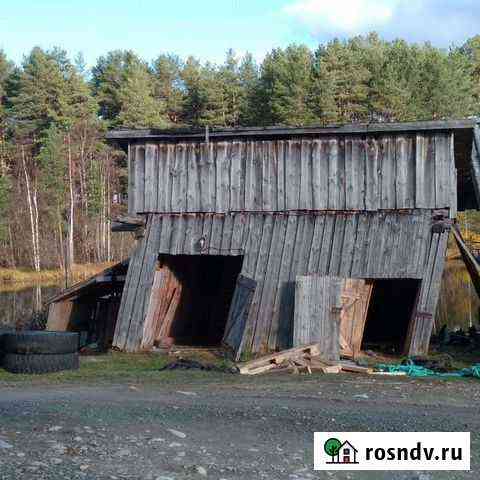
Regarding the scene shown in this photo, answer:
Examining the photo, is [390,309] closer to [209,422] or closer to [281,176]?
[281,176]

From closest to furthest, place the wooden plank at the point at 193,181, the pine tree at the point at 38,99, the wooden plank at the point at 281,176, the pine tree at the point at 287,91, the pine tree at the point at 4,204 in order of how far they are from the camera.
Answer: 1. the wooden plank at the point at 281,176
2. the wooden plank at the point at 193,181
3. the pine tree at the point at 4,204
4. the pine tree at the point at 287,91
5. the pine tree at the point at 38,99

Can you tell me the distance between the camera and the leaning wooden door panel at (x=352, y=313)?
66.6 feet

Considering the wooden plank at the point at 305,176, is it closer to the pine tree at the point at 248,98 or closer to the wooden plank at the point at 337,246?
the wooden plank at the point at 337,246

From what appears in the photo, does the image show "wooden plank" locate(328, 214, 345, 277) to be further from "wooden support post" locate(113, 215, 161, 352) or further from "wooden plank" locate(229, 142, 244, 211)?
"wooden support post" locate(113, 215, 161, 352)

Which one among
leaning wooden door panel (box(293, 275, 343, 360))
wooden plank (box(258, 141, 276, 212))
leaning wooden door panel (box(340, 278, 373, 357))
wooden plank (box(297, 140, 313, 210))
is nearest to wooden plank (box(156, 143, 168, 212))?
wooden plank (box(258, 141, 276, 212))

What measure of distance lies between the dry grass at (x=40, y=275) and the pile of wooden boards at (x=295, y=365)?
1573 inches

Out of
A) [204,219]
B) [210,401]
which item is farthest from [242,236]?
[210,401]

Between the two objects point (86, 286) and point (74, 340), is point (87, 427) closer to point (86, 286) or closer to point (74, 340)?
point (74, 340)

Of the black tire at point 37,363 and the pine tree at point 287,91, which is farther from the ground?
the pine tree at point 287,91

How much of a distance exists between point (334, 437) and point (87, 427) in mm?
3022

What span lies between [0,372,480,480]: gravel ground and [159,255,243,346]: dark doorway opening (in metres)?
8.73

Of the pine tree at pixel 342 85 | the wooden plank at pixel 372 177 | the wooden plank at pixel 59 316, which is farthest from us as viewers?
the pine tree at pixel 342 85

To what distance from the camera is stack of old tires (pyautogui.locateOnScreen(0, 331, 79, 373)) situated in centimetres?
1723

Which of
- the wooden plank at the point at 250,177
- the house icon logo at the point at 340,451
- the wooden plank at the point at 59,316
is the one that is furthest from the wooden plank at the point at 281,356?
the wooden plank at the point at 59,316
